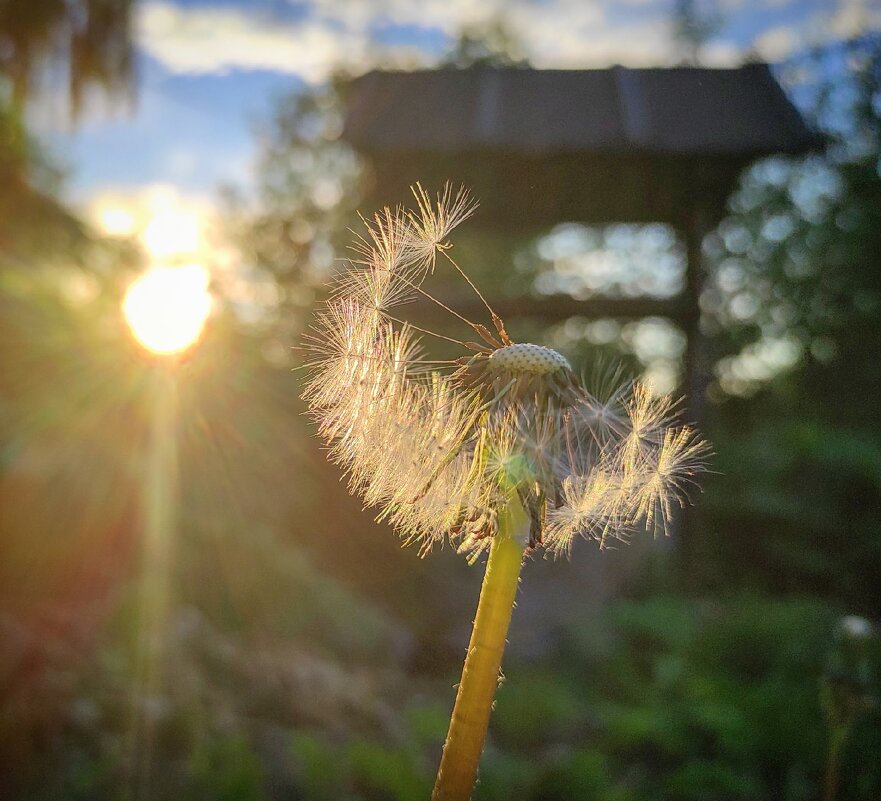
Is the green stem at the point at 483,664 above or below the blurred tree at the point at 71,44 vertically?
below

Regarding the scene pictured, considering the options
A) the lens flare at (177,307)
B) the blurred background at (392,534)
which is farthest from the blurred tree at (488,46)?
the lens flare at (177,307)

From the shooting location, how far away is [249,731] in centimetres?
596

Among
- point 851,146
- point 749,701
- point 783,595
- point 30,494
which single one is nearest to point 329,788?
point 749,701

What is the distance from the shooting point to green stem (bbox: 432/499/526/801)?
3.31 feet

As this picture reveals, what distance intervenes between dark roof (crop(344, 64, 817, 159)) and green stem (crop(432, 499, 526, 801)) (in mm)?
5895

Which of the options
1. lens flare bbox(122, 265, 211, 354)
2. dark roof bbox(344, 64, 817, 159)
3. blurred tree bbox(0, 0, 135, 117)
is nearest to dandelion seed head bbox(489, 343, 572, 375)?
lens flare bbox(122, 265, 211, 354)

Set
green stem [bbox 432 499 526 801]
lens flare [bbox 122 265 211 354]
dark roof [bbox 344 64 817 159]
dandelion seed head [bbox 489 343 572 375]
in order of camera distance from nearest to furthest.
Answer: green stem [bbox 432 499 526 801], dandelion seed head [bbox 489 343 572 375], lens flare [bbox 122 265 211 354], dark roof [bbox 344 64 817 159]

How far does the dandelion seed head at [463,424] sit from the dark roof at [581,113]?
540cm

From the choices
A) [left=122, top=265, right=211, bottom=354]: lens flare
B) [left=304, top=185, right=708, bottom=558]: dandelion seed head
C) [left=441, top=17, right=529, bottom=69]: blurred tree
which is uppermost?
[left=441, top=17, right=529, bottom=69]: blurred tree

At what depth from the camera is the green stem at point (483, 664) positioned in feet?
3.31

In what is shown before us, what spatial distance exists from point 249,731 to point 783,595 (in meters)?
7.20

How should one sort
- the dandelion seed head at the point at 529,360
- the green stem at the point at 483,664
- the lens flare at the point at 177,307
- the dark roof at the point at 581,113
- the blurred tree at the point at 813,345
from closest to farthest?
the green stem at the point at 483,664
the dandelion seed head at the point at 529,360
the lens flare at the point at 177,307
the dark roof at the point at 581,113
the blurred tree at the point at 813,345

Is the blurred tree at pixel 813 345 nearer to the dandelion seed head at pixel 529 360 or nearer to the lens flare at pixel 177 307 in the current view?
the lens flare at pixel 177 307

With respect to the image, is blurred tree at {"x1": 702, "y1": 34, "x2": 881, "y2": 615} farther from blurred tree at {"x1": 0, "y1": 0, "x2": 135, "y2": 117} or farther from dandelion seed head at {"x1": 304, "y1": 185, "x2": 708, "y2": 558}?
dandelion seed head at {"x1": 304, "y1": 185, "x2": 708, "y2": 558}
